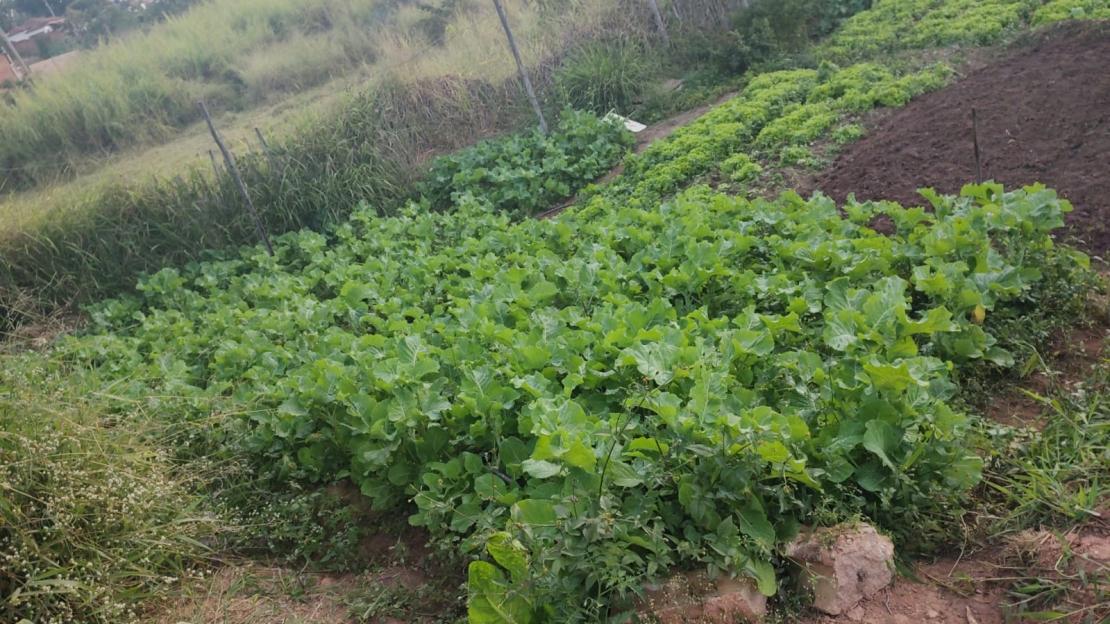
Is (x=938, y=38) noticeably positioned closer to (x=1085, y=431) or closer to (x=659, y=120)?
(x=659, y=120)

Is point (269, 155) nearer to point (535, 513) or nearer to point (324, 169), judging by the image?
point (324, 169)

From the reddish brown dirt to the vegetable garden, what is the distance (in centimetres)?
47

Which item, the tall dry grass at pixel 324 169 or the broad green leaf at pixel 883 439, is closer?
the broad green leaf at pixel 883 439

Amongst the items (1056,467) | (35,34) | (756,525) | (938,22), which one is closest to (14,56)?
(35,34)

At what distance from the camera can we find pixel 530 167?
888 centimetres

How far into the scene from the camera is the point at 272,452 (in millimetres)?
4262

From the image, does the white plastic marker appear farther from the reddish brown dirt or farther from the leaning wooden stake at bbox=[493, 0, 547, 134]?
the reddish brown dirt

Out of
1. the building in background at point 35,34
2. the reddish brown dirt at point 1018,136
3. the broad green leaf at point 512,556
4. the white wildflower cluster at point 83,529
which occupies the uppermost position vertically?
the building in background at point 35,34

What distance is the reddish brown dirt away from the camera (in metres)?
5.32

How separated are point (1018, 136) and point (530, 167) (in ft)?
15.5

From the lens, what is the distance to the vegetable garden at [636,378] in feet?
9.33

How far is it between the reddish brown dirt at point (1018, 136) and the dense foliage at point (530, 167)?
9.29 ft

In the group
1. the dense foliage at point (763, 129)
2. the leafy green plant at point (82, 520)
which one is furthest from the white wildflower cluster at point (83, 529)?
the dense foliage at point (763, 129)

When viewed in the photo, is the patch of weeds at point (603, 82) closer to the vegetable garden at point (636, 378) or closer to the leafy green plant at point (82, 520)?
the vegetable garden at point (636, 378)
